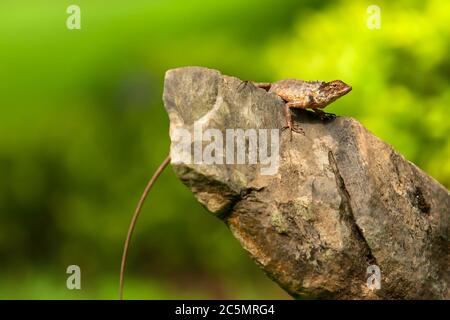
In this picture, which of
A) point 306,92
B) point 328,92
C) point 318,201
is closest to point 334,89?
point 328,92

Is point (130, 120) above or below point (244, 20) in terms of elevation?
below

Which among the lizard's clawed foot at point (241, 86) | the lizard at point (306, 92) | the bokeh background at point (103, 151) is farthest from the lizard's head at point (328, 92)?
the bokeh background at point (103, 151)

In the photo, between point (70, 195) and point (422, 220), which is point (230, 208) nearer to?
point (422, 220)

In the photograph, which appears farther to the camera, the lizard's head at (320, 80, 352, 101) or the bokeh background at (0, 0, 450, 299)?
the bokeh background at (0, 0, 450, 299)

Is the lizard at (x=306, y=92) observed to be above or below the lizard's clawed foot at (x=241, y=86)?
below

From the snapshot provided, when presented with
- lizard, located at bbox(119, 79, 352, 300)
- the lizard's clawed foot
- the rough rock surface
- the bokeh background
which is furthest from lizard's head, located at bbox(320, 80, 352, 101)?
the bokeh background

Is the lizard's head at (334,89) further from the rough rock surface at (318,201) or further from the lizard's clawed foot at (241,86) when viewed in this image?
the lizard's clawed foot at (241,86)

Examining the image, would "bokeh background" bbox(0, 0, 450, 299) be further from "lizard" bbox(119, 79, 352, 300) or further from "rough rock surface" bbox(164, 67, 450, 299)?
"rough rock surface" bbox(164, 67, 450, 299)

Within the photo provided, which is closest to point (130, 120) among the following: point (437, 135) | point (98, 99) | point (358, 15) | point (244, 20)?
point (98, 99)

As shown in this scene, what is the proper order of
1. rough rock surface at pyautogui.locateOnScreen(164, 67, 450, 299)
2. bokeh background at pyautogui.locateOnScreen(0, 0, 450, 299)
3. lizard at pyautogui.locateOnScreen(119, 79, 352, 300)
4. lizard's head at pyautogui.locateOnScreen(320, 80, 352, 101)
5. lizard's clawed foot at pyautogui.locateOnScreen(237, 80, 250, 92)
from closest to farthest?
rough rock surface at pyautogui.locateOnScreen(164, 67, 450, 299) < lizard's clawed foot at pyautogui.locateOnScreen(237, 80, 250, 92) < lizard at pyautogui.locateOnScreen(119, 79, 352, 300) < lizard's head at pyautogui.locateOnScreen(320, 80, 352, 101) < bokeh background at pyautogui.locateOnScreen(0, 0, 450, 299)
